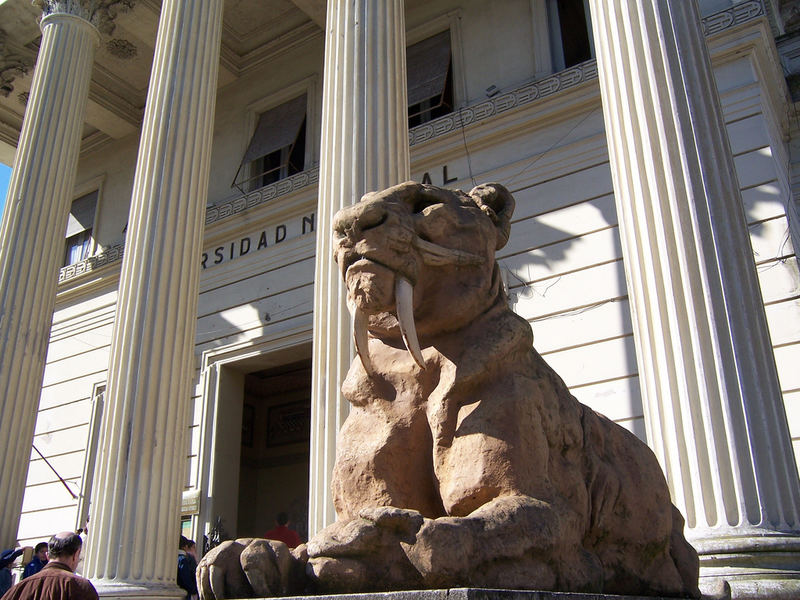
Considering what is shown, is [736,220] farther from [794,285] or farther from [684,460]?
[794,285]

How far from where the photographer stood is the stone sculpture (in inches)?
81.6

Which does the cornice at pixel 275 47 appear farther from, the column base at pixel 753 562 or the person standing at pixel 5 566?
the column base at pixel 753 562

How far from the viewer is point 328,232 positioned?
7805 mm

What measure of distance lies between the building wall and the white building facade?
0.13 feet

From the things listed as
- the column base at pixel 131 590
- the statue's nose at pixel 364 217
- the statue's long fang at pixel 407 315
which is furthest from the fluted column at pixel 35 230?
the statue's long fang at pixel 407 315

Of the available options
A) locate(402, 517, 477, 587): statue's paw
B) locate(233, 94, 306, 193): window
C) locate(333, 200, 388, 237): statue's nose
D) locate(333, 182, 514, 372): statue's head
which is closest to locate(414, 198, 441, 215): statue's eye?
locate(333, 182, 514, 372): statue's head

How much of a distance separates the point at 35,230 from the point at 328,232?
6060 millimetres

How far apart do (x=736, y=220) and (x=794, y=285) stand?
3.24 m

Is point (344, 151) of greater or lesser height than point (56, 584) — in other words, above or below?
above

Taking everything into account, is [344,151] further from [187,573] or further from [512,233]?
[187,573]

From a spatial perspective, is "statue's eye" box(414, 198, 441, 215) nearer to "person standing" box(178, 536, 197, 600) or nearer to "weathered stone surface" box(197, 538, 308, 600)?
"weathered stone surface" box(197, 538, 308, 600)

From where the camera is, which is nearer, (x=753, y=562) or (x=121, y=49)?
(x=753, y=562)

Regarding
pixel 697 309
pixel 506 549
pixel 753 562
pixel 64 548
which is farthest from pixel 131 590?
pixel 506 549

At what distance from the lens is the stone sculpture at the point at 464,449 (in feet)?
6.80
